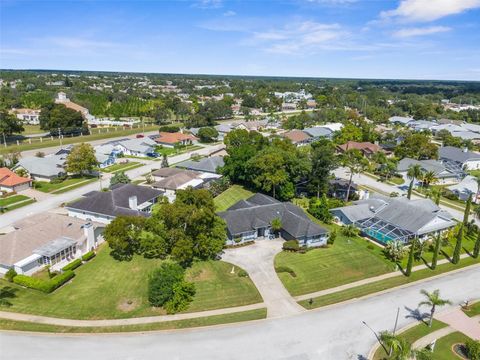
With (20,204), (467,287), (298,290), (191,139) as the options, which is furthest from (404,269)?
(191,139)

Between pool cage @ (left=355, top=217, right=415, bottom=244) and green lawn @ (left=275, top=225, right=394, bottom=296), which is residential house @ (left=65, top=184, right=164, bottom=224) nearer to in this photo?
green lawn @ (left=275, top=225, right=394, bottom=296)

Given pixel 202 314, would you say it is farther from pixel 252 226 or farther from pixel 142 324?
pixel 252 226

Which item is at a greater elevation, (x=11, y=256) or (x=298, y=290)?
(x=11, y=256)

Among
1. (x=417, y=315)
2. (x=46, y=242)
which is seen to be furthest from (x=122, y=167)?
(x=417, y=315)

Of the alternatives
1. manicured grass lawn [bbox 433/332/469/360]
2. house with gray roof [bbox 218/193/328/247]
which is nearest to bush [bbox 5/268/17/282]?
house with gray roof [bbox 218/193/328/247]

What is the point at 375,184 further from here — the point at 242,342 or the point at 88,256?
the point at 88,256
